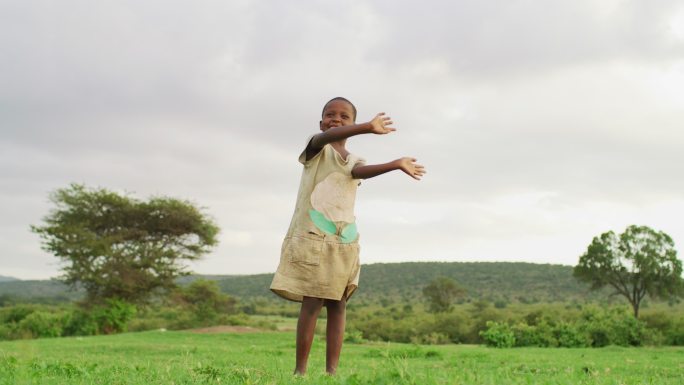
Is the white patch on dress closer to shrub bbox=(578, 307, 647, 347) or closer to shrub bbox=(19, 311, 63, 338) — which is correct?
shrub bbox=(578, 307, 647, 347)

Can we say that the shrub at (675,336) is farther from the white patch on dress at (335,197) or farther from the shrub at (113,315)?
the shrub at (113,315)

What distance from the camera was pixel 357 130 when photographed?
4.54m

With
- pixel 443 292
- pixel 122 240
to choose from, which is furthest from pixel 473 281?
pixel 122 240

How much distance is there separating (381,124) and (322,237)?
924mm

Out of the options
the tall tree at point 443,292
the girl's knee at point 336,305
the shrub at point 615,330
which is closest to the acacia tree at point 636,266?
the tall tree at point 443,292

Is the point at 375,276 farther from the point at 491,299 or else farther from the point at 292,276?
the point at 292,276

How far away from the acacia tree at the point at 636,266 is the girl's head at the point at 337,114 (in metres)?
43.0

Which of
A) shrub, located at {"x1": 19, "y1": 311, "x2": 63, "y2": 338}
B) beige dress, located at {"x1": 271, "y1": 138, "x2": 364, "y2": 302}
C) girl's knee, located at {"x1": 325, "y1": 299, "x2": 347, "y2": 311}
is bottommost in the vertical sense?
shrub, located at {"x1": 19, "y1": 311, "x2": 63, "y2": 338}

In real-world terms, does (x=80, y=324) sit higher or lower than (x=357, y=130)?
lower

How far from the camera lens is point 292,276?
4.70 m

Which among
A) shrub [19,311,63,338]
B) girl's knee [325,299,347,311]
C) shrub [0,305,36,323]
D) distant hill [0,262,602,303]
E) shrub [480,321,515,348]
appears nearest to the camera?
girl's knee [325,299,347,311]

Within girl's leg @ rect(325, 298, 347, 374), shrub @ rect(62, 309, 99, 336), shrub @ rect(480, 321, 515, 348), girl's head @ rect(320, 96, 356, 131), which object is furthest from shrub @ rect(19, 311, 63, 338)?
girl's head @ rect(320, 96, 356, 131)

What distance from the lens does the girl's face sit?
16.4 ft

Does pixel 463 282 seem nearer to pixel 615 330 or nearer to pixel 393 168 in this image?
pixel 615 330
